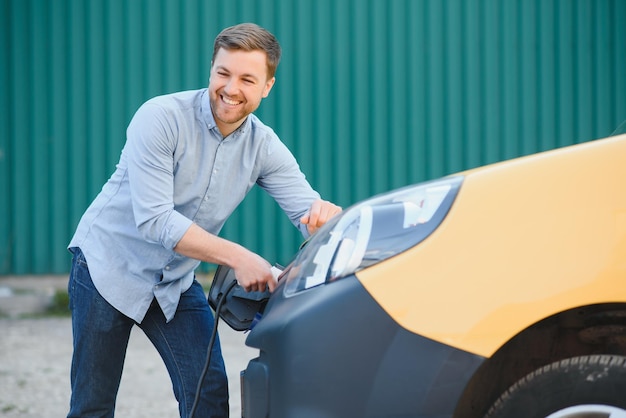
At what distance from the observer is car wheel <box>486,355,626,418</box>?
6.87ft

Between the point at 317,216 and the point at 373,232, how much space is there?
753 mm

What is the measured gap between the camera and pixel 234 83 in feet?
9.61

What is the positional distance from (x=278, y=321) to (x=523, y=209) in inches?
25.6

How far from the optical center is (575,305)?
6.80 feet

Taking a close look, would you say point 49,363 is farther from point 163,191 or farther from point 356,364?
point 356,364

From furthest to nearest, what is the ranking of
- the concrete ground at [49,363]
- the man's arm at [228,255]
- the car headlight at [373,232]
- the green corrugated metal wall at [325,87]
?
the green corrugated metal wall at [325,87], the concrete ground at [49,363], the man's arm at [228,255], the car headlight at [373,232]

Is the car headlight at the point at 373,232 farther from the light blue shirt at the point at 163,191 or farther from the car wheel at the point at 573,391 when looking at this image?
the light blue shirt at the point at 163,191

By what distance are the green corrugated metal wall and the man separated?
4.38m

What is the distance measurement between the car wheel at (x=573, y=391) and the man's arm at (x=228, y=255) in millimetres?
874

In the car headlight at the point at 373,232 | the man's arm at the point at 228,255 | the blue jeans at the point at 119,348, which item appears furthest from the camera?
the blue jeans at the point at 119,348

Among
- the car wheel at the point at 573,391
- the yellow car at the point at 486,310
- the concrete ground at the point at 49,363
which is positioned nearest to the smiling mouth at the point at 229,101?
the yellow car at the point at 486,310

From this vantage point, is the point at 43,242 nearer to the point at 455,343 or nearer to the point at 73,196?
the point at 73,196

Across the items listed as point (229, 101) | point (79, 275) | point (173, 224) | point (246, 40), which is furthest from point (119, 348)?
point (246, 40)

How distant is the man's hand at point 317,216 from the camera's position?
9.89 feet
